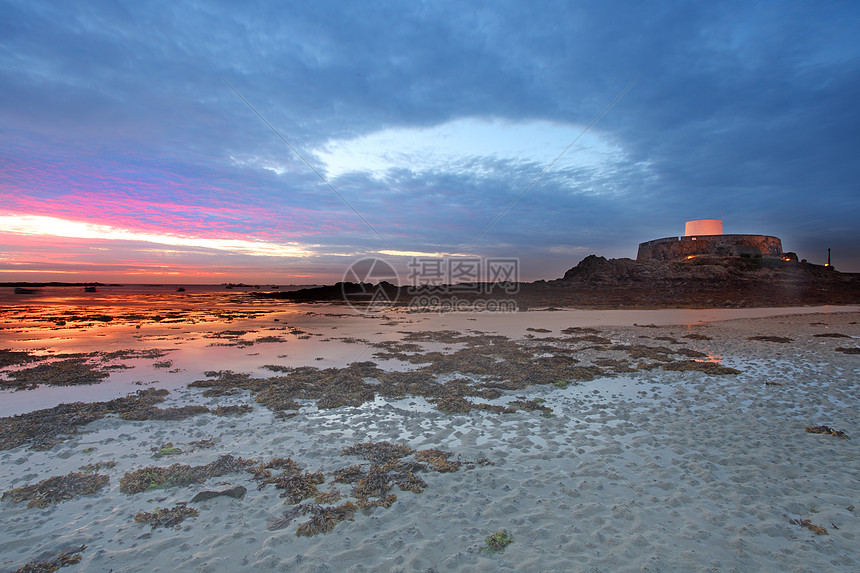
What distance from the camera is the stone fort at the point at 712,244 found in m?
68.2

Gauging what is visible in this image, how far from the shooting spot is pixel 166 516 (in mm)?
4008

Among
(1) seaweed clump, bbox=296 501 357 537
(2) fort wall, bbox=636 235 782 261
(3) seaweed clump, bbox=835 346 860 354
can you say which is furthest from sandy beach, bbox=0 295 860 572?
(2) fort wall, bbox=636 235 782 261

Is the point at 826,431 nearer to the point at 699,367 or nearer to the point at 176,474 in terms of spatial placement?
the point at 699,367

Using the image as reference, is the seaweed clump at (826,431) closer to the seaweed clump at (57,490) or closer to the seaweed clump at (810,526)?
the seaweed clump at (810,526)

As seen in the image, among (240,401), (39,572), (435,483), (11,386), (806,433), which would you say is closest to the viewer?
(39,572)

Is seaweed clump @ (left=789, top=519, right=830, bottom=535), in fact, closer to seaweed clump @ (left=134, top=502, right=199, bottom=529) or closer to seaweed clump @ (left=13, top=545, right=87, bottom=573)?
seaweed clump @ (left=134, top=502, right=199, bottom=529)

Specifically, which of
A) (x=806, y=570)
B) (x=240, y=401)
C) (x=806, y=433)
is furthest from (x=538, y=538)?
(x=240, y=401)

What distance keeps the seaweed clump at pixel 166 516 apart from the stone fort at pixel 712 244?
76298 mm

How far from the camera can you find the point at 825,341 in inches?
580

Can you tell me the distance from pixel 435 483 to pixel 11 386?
10.3 meters

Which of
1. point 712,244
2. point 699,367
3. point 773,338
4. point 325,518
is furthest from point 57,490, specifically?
point 712,244

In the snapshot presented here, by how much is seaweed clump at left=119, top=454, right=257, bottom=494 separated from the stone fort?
248 feet

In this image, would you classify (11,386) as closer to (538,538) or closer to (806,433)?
(538,538)

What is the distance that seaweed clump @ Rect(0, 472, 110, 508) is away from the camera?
167 inches
